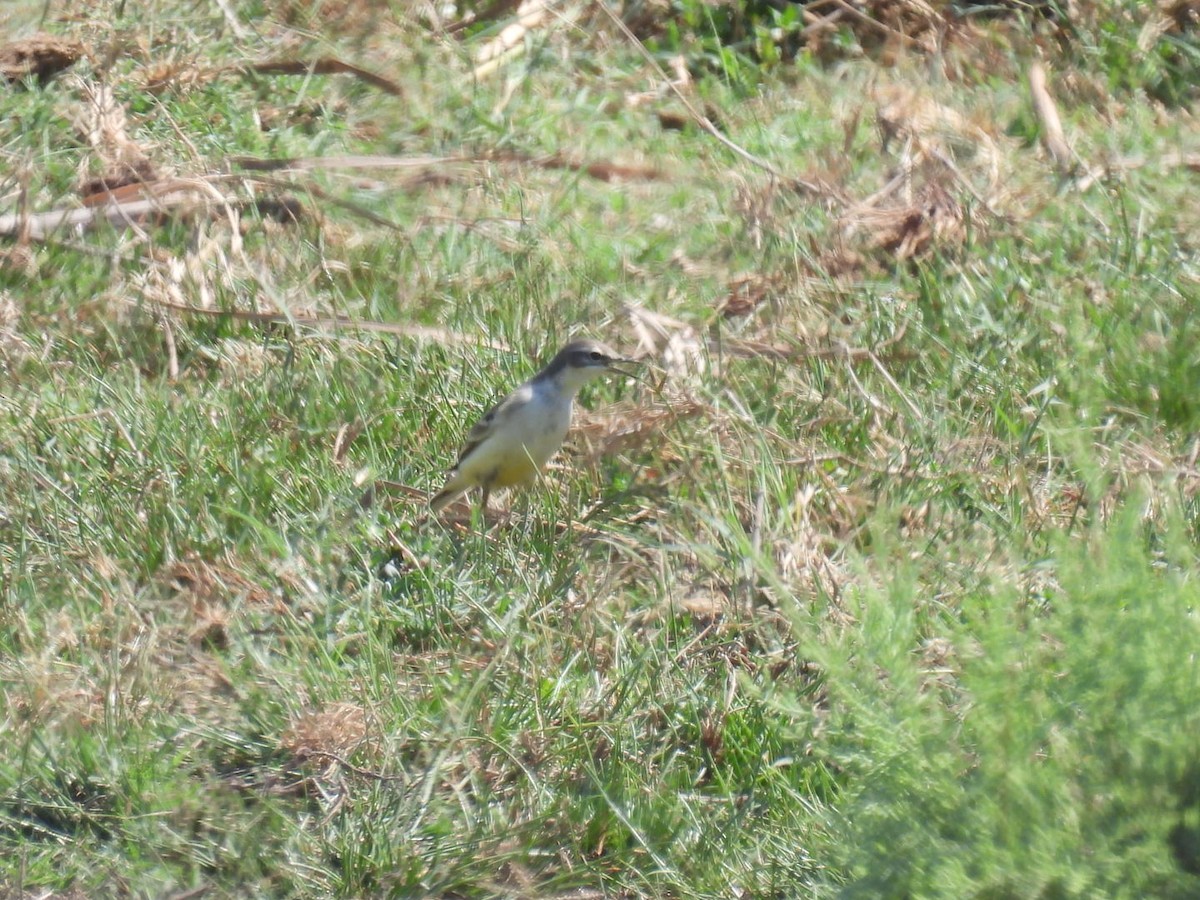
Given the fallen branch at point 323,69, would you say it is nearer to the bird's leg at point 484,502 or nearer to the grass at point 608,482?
the grass at point 608,482

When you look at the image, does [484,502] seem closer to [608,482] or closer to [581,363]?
[608,482]

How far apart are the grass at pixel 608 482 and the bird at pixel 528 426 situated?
150 mm

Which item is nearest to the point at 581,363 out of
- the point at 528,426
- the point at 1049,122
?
the point at 528,426

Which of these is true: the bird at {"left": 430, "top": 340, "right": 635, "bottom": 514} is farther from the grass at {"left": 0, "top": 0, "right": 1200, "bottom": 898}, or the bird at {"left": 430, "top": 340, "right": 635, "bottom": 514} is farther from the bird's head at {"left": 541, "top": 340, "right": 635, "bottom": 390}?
the grass at {"left": 0, "top": 0, "right": 1200, "bottom": 898}

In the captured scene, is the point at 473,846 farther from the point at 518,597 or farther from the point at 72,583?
the point at 72,583

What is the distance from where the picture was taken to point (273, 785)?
4969mm

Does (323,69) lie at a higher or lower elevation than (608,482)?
lower

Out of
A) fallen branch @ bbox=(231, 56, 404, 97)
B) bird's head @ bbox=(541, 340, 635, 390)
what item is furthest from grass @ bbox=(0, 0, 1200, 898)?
bird's head @ bbox=(541, 340, 635, 390)

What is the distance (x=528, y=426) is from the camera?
650 cm

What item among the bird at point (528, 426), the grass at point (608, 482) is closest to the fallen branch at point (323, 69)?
the grass at point (608, 482)

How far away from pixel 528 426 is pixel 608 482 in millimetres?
376

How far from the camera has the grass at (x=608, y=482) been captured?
3902 mm

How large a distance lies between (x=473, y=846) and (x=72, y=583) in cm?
190

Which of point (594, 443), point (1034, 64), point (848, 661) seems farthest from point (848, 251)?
point (848, 661)
